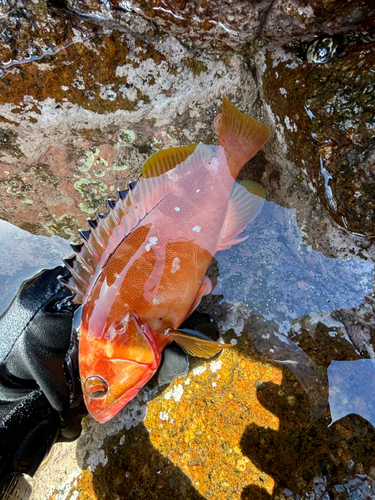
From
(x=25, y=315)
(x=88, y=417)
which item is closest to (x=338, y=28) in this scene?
(x=25, y=315)

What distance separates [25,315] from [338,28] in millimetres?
2560

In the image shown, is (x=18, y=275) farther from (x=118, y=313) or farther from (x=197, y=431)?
(x=197, y=431)

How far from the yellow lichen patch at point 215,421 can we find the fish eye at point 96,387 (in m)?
0.39

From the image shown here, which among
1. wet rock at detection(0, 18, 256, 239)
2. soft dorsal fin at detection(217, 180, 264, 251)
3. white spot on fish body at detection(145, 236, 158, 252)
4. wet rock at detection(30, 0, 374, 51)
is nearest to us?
wet rock at detection(30, 0, 374, 51)

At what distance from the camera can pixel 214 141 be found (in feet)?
7.47

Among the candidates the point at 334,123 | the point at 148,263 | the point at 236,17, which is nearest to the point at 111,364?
the point at 148,263

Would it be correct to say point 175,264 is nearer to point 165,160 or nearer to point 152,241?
point 152,241

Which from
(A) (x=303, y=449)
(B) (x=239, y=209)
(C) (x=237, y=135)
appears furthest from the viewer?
(B) (x=239, y=209)

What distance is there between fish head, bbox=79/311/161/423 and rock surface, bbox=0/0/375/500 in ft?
0.88

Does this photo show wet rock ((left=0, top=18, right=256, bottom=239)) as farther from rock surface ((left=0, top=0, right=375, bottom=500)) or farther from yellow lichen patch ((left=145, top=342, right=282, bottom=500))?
yellow lichen patch ((left=145, top=342, right=282, bottom=500))

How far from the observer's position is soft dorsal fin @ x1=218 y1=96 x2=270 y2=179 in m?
2.02

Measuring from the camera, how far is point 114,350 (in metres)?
1.85

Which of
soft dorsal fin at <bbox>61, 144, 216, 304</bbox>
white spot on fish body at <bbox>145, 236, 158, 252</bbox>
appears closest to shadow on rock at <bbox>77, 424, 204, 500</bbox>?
soft dorsal fin at <bbox>61, 144, 216, 304</bbox>

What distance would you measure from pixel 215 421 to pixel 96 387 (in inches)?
30.5
